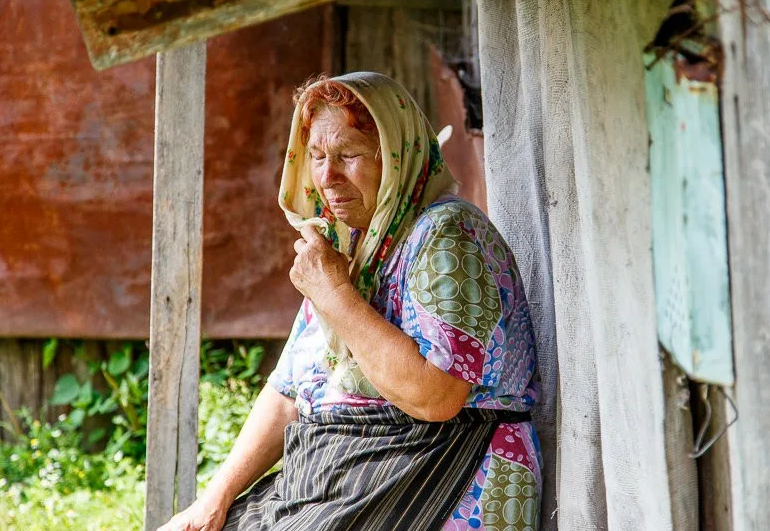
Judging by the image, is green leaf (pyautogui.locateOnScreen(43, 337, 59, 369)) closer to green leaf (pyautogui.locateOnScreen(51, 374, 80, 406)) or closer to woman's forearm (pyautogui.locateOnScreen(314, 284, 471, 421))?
green leaf (pyautogui.locateOnScreen(51, 374, 80, 406))

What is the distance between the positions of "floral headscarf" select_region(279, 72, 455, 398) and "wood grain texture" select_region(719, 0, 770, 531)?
3.39 feet

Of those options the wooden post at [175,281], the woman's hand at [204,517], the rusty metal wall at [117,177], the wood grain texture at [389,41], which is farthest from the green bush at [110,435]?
the woman's hand at [204,517]

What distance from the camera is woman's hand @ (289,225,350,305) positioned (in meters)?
2.53

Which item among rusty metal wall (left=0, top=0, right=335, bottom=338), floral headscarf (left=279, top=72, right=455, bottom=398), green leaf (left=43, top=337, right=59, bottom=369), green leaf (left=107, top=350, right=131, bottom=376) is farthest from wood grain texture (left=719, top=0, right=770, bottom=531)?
green leaf (left=43, top=337, right=59, bottom=369)

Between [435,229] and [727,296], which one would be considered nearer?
[727,296]

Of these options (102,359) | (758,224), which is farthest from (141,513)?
(758,224)

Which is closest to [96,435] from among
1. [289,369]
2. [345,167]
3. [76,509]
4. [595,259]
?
[76,509]

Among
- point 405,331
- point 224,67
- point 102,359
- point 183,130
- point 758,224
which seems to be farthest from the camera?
point 102,359

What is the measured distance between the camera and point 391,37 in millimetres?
5371

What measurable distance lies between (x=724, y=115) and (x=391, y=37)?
387 centimetres

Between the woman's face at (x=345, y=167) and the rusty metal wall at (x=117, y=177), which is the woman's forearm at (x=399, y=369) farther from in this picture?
the rusty metal wall at (x=117, y=177)

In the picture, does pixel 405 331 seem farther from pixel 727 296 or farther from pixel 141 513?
pixel 141 513

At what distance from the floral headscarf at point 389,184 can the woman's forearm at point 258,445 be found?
40cm

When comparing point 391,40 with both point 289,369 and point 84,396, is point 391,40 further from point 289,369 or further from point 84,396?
point 289,369
